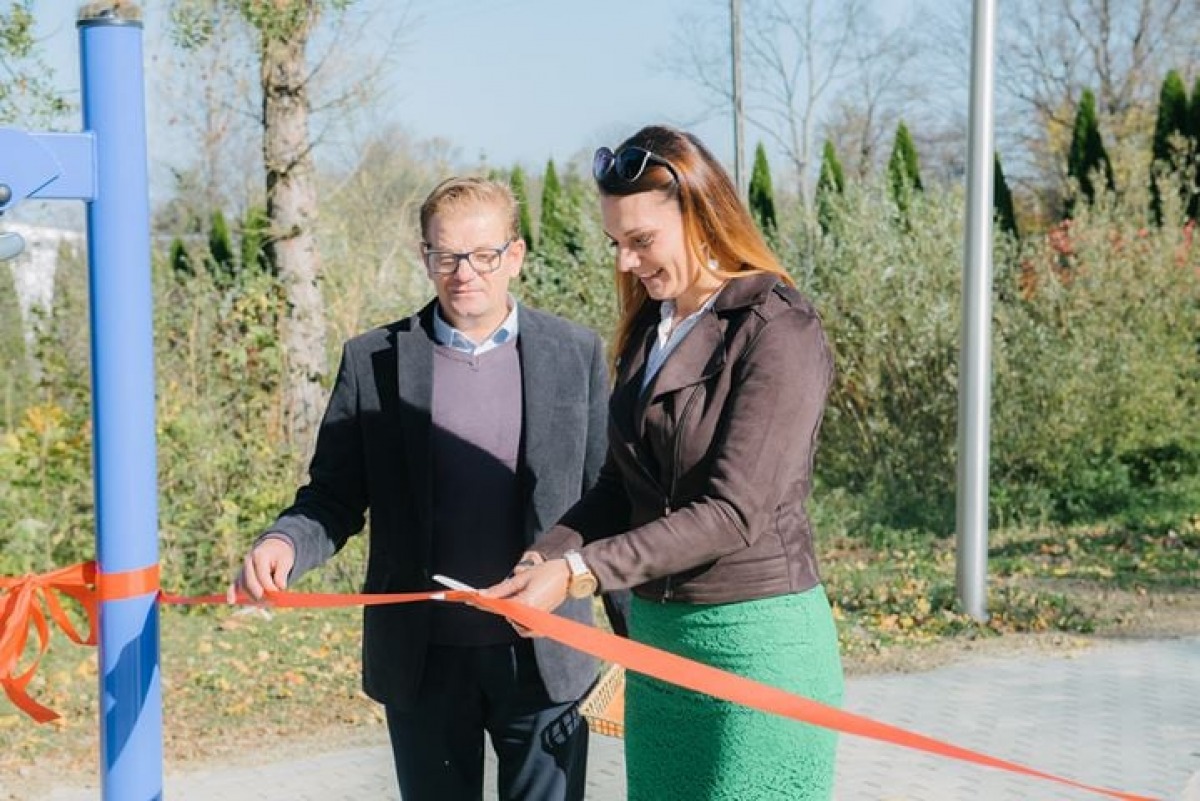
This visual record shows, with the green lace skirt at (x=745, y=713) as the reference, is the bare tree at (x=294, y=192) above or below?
above

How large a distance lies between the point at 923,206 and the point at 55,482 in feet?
22.7

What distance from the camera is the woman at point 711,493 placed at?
93.5 inches

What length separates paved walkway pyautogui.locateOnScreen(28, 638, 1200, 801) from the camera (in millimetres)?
5133

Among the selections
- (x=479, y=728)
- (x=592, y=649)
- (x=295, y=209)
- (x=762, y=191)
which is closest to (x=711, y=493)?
(x=592, y=649)

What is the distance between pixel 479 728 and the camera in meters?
3.15

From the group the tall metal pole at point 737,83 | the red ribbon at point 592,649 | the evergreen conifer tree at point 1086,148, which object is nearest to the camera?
the red ribbon at point 592,649

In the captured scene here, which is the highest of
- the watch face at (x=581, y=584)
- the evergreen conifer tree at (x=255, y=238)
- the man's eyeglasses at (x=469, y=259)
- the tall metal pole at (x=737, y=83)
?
the tall metal pole at (x=737, y=83)

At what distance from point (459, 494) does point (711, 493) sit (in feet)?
2.81

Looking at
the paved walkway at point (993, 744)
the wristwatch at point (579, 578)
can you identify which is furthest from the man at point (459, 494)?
the paved walkway at point (993, 744)

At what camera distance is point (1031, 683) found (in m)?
6.50

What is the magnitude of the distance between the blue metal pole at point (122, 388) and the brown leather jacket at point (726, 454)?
0.86 metres

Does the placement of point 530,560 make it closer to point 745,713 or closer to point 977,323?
point 745,713

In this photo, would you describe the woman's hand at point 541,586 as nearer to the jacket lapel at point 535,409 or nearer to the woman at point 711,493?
the woman at point 711,493

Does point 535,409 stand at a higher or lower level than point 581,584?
higher
